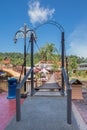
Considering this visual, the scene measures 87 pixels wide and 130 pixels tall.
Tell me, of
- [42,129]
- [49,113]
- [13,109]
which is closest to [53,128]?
[42,129]

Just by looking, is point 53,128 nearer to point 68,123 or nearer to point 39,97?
point 68,123

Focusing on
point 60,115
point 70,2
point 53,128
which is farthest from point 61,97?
point 70,2

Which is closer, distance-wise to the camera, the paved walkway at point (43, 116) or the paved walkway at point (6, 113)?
the paved walkway at point (43, 116)

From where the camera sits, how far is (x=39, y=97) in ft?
17.6

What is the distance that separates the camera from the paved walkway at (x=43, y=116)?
3.14 meters

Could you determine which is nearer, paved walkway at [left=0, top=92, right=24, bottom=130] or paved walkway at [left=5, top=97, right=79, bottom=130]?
paved walkway at [left=5, top=97, right=79, bottom=130]

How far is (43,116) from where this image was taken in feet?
12.0

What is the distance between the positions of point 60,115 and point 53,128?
0.67 metres

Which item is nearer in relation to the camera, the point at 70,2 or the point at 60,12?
the point at 70,2

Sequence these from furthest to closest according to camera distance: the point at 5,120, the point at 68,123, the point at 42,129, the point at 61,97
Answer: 1. the point at 61,97
2. the point at 5,120
3. the point at 68,123
4. the point at 42,129

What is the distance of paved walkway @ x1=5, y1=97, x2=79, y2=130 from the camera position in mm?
3139

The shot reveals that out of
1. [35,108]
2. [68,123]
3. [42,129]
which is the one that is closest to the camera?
[42,129]

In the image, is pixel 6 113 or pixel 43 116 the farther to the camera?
pixel 6 113

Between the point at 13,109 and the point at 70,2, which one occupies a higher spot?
the point at 70,2
